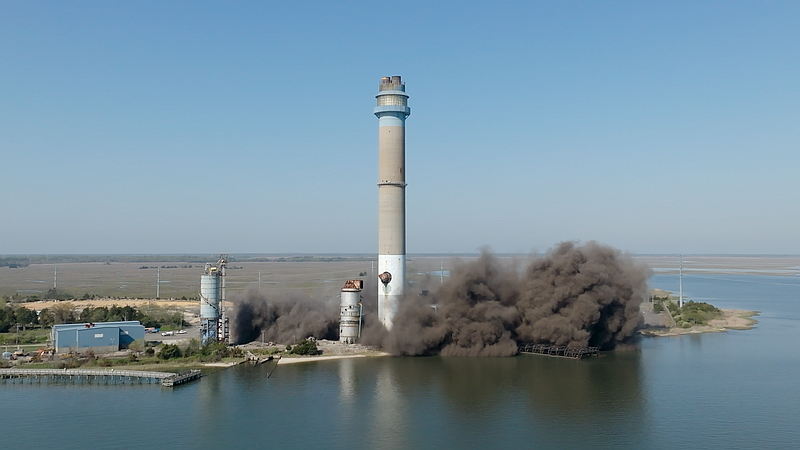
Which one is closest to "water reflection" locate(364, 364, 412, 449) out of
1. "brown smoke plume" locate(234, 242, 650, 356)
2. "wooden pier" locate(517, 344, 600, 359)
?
"brown smoke plume" locate(234, 242, 650, 356)

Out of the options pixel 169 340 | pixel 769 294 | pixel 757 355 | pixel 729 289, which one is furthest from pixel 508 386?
pixel 729 289

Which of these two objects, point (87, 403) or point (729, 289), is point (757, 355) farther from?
point (729, 289)

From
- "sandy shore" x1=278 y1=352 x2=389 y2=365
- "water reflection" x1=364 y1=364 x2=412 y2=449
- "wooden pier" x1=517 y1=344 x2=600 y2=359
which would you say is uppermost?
"wooden pier" x1=517 y1=344 x2=600 y2=359

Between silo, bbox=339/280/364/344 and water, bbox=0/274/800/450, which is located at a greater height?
silo, bbox=339/280/364/344

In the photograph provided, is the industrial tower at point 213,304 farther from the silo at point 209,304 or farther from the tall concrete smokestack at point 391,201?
the tall concrete smokestack at point 391,201

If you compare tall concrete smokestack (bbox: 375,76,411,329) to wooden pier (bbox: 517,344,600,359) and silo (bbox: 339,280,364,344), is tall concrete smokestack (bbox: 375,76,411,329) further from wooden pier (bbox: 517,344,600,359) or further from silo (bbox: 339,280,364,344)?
wooden pier (bbox: 517,344,600,359)

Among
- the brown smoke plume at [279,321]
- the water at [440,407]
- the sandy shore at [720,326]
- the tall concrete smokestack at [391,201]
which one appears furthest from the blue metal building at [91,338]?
the sandy shore at [720,326]
